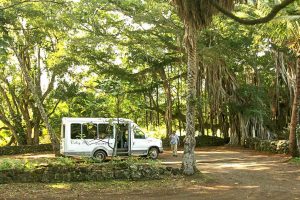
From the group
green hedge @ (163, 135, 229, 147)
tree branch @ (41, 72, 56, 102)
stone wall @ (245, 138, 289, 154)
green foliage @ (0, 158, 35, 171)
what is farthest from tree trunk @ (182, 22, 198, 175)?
tree branch @ (41, 72, 56, 102)

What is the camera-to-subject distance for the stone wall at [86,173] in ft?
39.8

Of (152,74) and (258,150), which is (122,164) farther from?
(152,74)

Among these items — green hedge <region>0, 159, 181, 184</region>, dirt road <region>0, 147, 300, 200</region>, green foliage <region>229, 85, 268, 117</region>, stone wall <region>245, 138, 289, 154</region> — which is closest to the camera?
dirt road <region>0, 147, 300, 200</region>

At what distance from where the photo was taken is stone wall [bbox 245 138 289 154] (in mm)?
→ 21359

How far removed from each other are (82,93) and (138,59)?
5.10 meters

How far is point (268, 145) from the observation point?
23.2 metres

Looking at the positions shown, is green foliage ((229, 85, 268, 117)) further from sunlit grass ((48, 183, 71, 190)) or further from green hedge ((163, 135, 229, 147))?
sunlit grass ((48, 183, 71, 190))

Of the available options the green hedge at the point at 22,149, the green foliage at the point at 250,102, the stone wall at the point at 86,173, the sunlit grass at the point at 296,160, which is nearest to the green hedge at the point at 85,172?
the stone wall at the point at 86,173

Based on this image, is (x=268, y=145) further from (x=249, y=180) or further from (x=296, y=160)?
(x=249, y=180)

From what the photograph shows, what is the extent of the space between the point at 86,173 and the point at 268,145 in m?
13.7

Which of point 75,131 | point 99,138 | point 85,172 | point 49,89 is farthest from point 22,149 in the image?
point 85,172

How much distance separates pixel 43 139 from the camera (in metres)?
35.0

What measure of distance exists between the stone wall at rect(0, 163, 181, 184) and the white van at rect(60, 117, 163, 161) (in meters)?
4.07

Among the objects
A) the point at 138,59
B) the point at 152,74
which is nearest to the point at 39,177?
the point at 138,59
